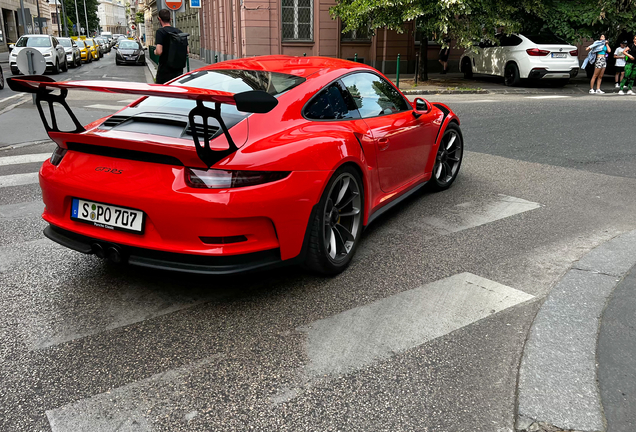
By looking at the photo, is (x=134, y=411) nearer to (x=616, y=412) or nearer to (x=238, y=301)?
(x=238, y=301)

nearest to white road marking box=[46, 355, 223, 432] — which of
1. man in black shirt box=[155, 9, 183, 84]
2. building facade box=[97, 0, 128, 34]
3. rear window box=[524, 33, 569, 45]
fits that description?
man in black shirt box=[155, 9, 183, 84]

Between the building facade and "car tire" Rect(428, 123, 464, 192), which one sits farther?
the building facade

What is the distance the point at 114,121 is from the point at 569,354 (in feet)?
9.63

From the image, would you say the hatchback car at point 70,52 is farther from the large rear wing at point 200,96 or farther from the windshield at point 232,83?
the large rear wing at point 200,96

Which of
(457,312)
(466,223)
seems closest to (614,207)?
(466,223)

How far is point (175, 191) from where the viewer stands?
2980 millimetres

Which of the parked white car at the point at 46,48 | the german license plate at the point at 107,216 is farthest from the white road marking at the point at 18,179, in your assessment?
the parked white car at the point at 46,48

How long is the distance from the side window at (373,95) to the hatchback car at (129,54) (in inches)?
1351

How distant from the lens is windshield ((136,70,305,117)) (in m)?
3.74

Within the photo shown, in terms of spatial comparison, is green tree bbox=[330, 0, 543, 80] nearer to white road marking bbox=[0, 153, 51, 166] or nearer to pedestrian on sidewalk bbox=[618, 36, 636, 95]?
pedestrian on sidewalk bbox=[618, 36, 636, 95]

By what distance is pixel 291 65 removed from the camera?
4.27 metres

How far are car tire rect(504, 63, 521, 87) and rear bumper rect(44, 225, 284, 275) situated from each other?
17631mm

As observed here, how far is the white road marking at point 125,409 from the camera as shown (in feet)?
7.66

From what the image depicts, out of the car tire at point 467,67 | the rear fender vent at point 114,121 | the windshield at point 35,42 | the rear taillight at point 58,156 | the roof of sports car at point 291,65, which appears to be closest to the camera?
the rear taillight at point 58,156
